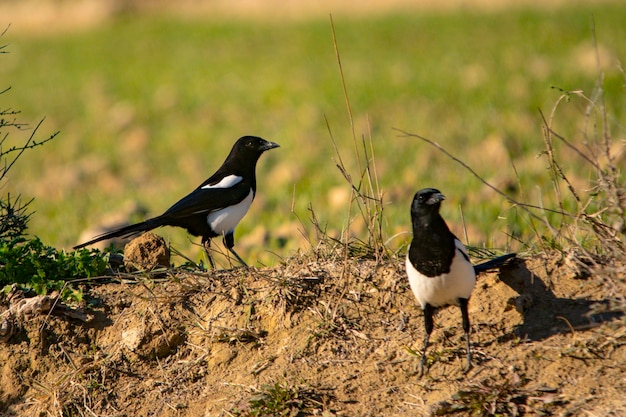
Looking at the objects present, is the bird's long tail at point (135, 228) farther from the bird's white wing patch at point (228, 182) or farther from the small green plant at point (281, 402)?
the small green plant at point (281, 402)

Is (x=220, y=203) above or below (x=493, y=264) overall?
above

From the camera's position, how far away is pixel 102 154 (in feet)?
38.4

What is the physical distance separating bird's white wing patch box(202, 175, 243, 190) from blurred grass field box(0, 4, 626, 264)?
80 cm

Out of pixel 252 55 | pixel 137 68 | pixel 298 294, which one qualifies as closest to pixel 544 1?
pixel 252 55

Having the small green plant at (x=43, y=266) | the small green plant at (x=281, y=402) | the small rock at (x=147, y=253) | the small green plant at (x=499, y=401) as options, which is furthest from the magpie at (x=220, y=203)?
the small green plant at (x=499, y=401)

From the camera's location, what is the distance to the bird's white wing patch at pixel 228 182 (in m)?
5.39

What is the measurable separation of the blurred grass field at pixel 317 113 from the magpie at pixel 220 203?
73 centimetres

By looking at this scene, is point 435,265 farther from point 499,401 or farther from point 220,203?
point 220,203

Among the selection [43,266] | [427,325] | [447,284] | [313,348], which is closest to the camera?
[447,284]

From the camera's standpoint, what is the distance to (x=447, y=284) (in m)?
3.71

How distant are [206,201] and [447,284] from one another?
6.82ft

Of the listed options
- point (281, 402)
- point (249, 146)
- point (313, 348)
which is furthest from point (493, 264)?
point (249, 146)

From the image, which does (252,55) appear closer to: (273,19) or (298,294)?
(273,19)

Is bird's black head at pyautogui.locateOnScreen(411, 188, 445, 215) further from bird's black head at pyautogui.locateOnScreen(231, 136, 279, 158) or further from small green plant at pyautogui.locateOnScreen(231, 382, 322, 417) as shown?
bird's black head at pyautogui.locateOnScreen(231, 136, 279, 158)
